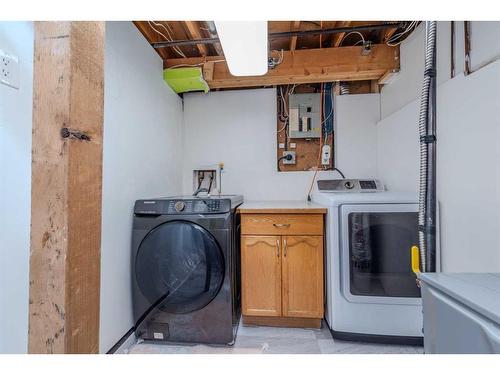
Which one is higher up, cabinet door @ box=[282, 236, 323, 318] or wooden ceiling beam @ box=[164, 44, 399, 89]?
wooden ceiling beam @ box=[164, 44, 399, 89]

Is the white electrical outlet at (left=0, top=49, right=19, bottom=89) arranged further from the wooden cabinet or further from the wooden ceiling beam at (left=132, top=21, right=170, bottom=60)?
the wooden cabinet

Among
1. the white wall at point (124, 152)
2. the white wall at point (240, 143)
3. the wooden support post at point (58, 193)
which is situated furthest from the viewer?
the white wall at point (240, 143)

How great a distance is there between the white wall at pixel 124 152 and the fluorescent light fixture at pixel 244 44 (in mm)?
793

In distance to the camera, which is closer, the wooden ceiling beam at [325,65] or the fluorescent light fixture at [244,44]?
the fluorescent light fixture at [244,44]

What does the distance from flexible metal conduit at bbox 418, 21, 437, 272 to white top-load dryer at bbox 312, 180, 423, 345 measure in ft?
1.07

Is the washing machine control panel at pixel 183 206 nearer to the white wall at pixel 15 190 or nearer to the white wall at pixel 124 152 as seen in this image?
the white wall at pixel 124 152

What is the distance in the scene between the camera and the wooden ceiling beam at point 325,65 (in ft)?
6.81

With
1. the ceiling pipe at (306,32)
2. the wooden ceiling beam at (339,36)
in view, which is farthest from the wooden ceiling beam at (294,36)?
the wooden ceiling beam at (339,36)

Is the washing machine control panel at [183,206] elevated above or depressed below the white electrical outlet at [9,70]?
below

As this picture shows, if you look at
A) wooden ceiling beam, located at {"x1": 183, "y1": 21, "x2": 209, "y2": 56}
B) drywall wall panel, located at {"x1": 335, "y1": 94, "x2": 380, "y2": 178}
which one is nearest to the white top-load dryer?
drywall wall panel, located at {"x1": 335, "y1": 94, "x2": 380, "y2": 178}

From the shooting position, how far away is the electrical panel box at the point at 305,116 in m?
2.58

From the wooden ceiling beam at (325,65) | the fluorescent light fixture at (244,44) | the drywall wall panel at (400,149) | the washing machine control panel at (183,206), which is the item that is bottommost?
the washing machine control panel at (183,206)

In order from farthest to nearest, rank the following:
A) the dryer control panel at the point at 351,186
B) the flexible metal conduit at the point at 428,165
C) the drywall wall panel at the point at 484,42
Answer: the dryer control panel at the point at 351,186, the flexible metal conduit at the point at 428,165, the drywall wall panel at the point at 484,42

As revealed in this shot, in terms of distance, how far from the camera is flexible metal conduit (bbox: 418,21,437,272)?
1.23 m
